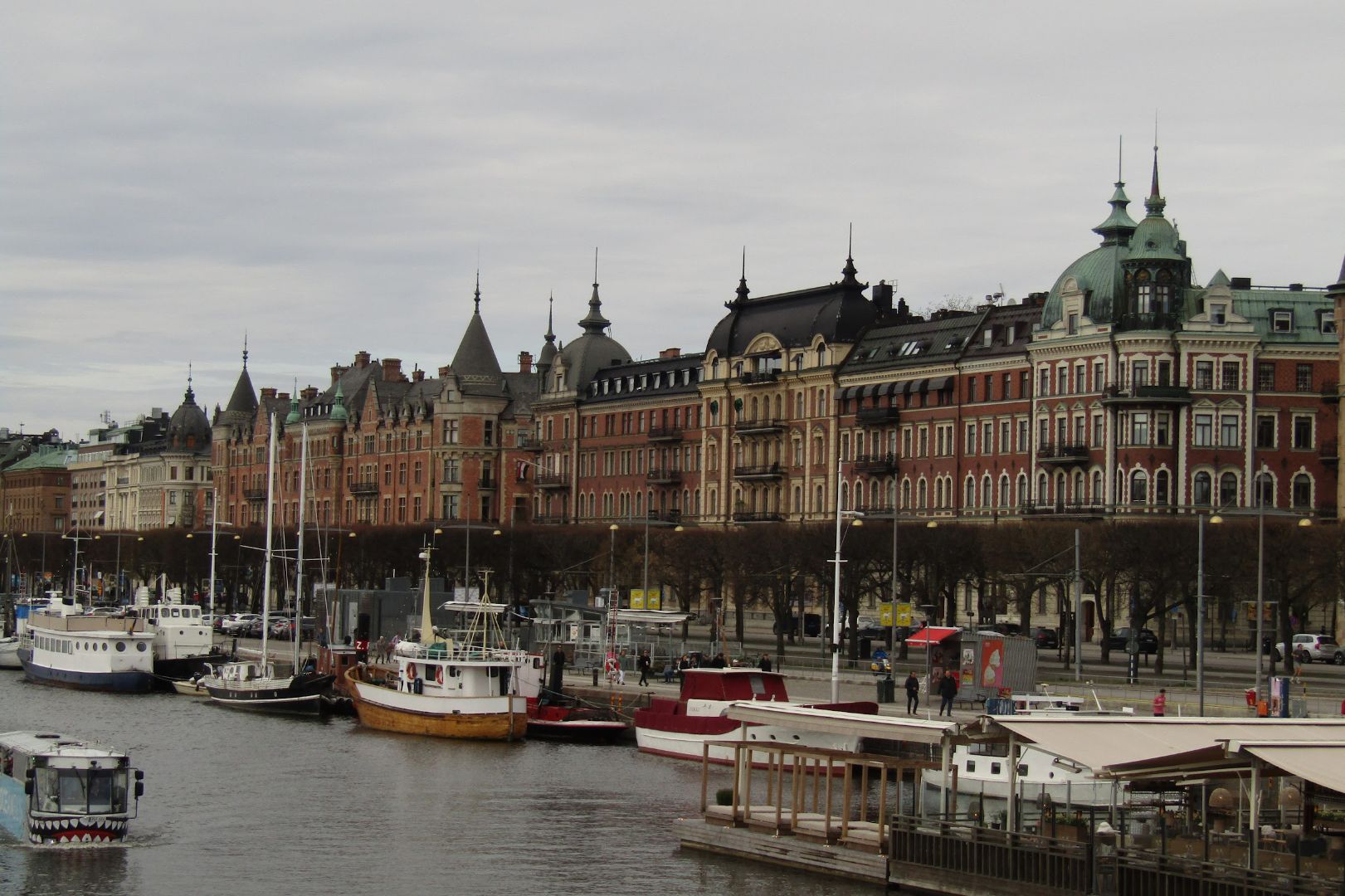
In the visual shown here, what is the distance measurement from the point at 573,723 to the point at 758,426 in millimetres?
63450

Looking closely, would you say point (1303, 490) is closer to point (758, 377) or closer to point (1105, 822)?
point (758, 377)

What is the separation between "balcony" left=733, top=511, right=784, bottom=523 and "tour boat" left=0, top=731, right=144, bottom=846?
8641 cm

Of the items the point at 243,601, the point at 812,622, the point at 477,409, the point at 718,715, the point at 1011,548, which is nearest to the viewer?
the point at 718,715

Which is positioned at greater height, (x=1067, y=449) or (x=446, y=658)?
(x=1067, y=449)

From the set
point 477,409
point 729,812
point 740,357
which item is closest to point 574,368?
point 477,409

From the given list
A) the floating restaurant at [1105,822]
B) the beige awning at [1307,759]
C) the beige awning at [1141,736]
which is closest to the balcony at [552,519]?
the floating restaurant at [1105,822]

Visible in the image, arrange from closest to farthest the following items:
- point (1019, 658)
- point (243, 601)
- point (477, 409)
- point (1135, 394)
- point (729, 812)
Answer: point (729, 812) < point (1019, 658) < point (1135, 394) < point (243, 601) < point (477, 409)

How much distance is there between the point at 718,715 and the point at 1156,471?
49.3 metres

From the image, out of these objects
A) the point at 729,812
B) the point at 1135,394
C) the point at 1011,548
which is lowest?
the point at 729,812

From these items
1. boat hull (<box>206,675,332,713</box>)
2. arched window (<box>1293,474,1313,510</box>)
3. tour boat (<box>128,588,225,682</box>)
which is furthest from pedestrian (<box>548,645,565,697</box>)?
arched window (<box>1293,474,1313,510</box>)

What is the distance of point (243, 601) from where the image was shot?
154m

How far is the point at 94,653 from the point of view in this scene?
311ft

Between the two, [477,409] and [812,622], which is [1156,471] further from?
[477,409]

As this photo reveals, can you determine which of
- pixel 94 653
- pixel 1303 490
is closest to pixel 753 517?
pixel 1303 490
